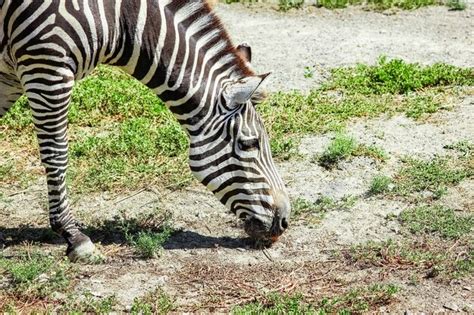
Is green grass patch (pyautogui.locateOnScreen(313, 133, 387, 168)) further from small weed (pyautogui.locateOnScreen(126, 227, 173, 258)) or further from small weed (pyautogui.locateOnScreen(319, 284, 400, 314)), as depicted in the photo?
small weed (pyautogui.locateOnScreen(319, 284, 400, 314))

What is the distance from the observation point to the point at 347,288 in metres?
6.39

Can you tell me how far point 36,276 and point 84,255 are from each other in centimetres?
55

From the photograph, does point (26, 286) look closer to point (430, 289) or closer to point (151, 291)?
point (151, 291)

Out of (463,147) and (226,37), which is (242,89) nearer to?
(226,37)

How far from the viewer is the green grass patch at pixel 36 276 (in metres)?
6.17

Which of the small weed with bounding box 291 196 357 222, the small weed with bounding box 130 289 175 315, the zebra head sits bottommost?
the small weed with bounding box 291 196 357 222

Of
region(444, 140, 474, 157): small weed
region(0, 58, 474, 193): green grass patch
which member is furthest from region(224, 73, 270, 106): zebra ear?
region(444, 140, 474, 157): small weed

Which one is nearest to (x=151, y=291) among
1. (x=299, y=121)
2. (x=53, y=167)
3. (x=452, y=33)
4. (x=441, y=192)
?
(x=53, y=167)

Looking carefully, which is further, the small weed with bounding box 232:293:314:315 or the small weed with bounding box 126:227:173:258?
the small weed with bounding box 126:227:173:258

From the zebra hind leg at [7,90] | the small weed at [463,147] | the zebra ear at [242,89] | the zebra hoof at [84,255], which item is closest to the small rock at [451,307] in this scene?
the zebra ear at [242,89]

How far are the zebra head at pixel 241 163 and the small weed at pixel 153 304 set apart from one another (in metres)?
1.05

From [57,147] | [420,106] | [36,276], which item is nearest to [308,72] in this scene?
[420,106]

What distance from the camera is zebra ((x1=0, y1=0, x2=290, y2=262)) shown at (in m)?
6.38

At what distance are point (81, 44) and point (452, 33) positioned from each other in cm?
784
